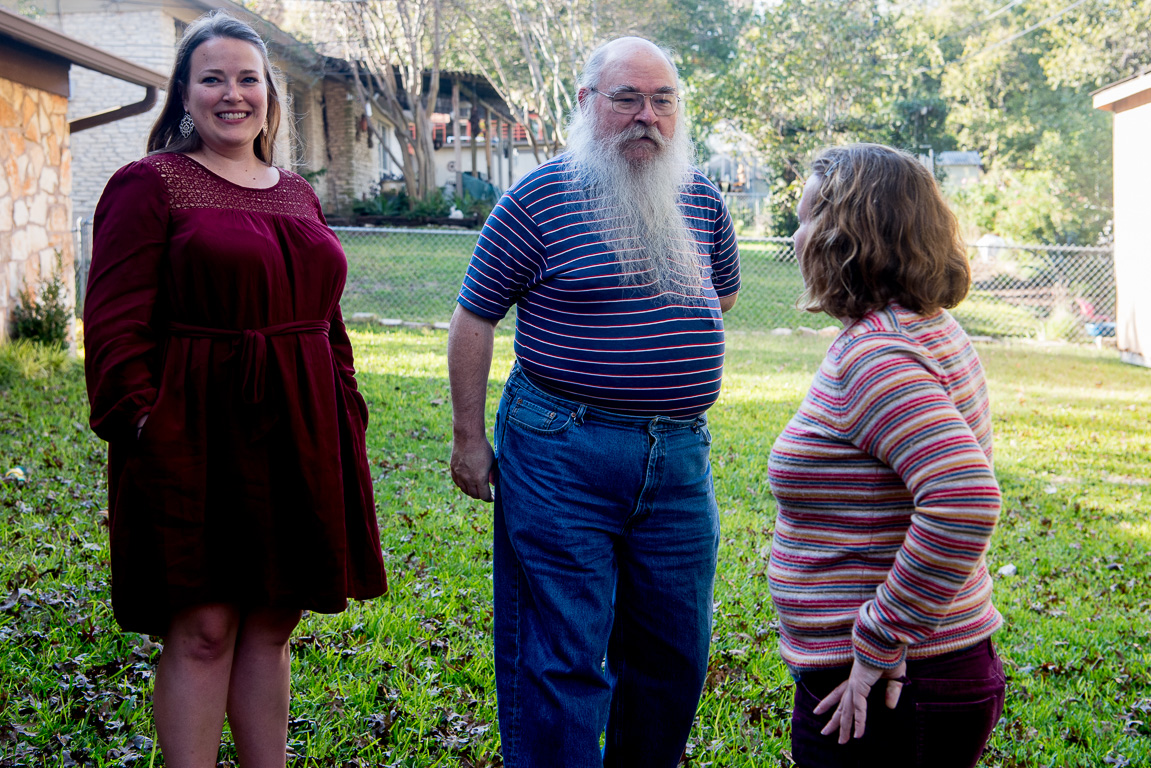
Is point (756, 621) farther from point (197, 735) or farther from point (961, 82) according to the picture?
point (961, 82)

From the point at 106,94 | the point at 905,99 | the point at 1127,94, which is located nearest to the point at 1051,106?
the point at 905,99

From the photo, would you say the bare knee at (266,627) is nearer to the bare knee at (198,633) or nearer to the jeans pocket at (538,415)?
the bare knee at (198,633)

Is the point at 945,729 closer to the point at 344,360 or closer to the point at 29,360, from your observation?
the point at 344,360

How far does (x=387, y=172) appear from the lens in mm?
29891

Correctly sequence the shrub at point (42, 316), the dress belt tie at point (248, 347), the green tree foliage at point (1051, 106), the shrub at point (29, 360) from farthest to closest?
1. the green tree foliage at point (1051, 106)
2. the shrub at point (42, 316)
3. the shrub at point (29, 360)
4. the dress belt tie at point (248, 347)

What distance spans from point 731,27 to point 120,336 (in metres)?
40.3

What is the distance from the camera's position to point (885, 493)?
1.73 m

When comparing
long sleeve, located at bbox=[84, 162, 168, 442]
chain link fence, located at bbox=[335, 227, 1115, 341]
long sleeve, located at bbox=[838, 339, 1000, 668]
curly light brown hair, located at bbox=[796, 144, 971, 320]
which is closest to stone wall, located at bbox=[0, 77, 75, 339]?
chain link fence, located at bbox=[335, 227, 1115, 341]

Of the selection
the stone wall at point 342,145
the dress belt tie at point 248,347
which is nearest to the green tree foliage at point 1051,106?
the stone wall at point 342,145

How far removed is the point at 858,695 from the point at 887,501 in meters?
0.35

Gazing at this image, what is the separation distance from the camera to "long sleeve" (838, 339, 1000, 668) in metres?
1.59

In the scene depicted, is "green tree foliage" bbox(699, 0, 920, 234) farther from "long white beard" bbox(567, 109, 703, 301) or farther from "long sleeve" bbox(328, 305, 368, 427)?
"long sleeve" bbox(328, 305, 368, 427)

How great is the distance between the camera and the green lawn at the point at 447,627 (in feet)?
10.2

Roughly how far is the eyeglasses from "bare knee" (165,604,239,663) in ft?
5.37
